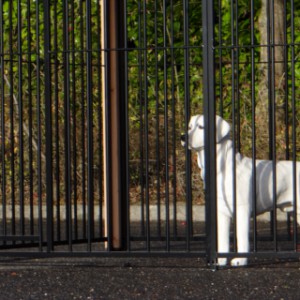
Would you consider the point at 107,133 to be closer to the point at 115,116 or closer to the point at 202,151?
the point at 115,116

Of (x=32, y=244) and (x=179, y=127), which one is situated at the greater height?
(x=179, y=127)

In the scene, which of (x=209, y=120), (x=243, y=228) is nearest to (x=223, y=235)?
(x=243, y=228)

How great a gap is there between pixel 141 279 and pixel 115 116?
158 cm

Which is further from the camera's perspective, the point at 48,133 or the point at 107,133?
the point at 107,133

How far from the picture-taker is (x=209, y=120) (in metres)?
8.48

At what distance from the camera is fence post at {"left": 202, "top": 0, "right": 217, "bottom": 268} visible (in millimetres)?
8445

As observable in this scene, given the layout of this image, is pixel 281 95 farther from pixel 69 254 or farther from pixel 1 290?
pixel 1 290

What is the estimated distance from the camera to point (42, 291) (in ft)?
25.2

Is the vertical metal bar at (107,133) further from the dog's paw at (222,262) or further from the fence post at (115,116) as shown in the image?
the dog's paw at (222,262)

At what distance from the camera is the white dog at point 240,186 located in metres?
8.65

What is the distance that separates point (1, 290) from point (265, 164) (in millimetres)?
2366

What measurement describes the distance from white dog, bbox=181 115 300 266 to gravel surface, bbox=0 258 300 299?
279 millimetres

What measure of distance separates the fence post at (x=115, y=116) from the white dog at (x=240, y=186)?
2.10 feet

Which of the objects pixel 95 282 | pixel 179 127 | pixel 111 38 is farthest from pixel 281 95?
pixel 95 282
